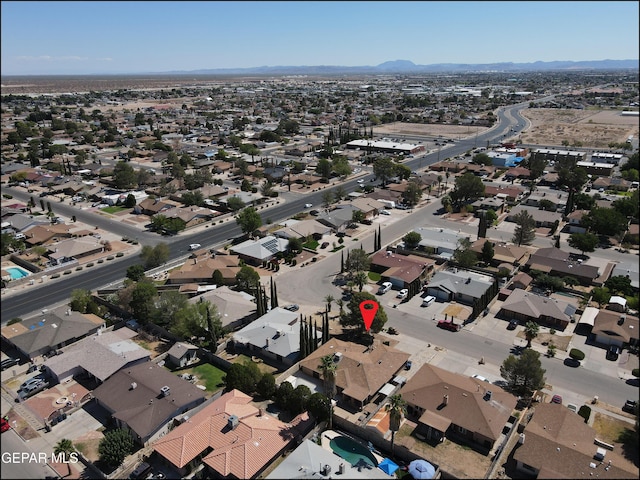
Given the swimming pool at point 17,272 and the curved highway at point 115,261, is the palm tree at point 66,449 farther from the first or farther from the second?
the swimming pool at point 17,272

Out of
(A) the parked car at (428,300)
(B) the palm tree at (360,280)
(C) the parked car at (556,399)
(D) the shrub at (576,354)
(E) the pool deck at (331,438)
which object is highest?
(B) the palm tree at (360,280)

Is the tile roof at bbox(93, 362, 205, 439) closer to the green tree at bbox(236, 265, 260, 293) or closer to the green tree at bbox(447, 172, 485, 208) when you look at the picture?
the green tree at bbox(236, 265, 260, 293)

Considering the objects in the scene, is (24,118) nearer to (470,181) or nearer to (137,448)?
(470,181)

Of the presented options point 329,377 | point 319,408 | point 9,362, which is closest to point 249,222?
point 9,362

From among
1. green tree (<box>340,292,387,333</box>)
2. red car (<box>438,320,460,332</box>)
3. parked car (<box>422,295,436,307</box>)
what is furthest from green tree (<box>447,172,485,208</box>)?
green tree (<box>340,292,387,333</box>)

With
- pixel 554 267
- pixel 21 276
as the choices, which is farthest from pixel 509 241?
pixel 21 276

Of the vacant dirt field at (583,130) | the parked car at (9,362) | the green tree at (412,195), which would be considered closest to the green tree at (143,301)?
the parked car at (9,362)
